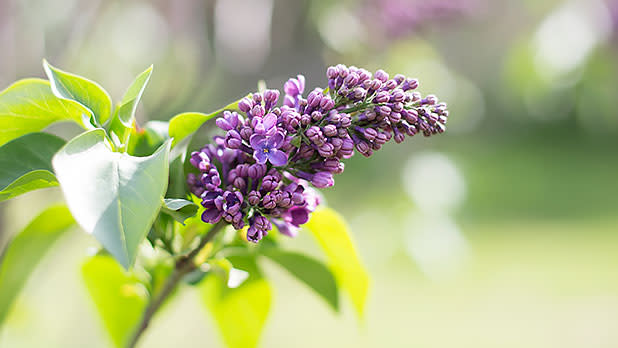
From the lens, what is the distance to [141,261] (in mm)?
452

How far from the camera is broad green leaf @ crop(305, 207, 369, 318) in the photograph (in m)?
0.40

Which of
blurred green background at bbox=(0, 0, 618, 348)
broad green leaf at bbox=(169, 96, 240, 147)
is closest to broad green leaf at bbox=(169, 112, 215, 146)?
broad green leaf at bbox=(169, 96, 240, 147)

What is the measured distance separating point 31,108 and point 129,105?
5 cm

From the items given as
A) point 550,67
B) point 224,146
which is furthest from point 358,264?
point 550,67

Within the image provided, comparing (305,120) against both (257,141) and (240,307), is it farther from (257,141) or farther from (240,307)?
(240,307)

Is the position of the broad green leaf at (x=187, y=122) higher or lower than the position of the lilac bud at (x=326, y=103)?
lower

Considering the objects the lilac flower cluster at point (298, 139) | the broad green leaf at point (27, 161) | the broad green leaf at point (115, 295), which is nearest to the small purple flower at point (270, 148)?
the lilac flower cluster at point (298, 139)

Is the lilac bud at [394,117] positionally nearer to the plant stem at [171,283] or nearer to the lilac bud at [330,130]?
the lilac bud at [330,130]

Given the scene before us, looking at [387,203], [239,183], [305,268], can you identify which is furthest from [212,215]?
[387,203]

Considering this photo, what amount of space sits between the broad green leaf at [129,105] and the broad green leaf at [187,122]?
0.02 meters

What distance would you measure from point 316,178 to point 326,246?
0.09 m

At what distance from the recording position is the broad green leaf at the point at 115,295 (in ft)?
1.60

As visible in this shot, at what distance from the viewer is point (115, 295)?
499 millimetres

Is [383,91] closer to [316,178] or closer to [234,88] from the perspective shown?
[316,178]
